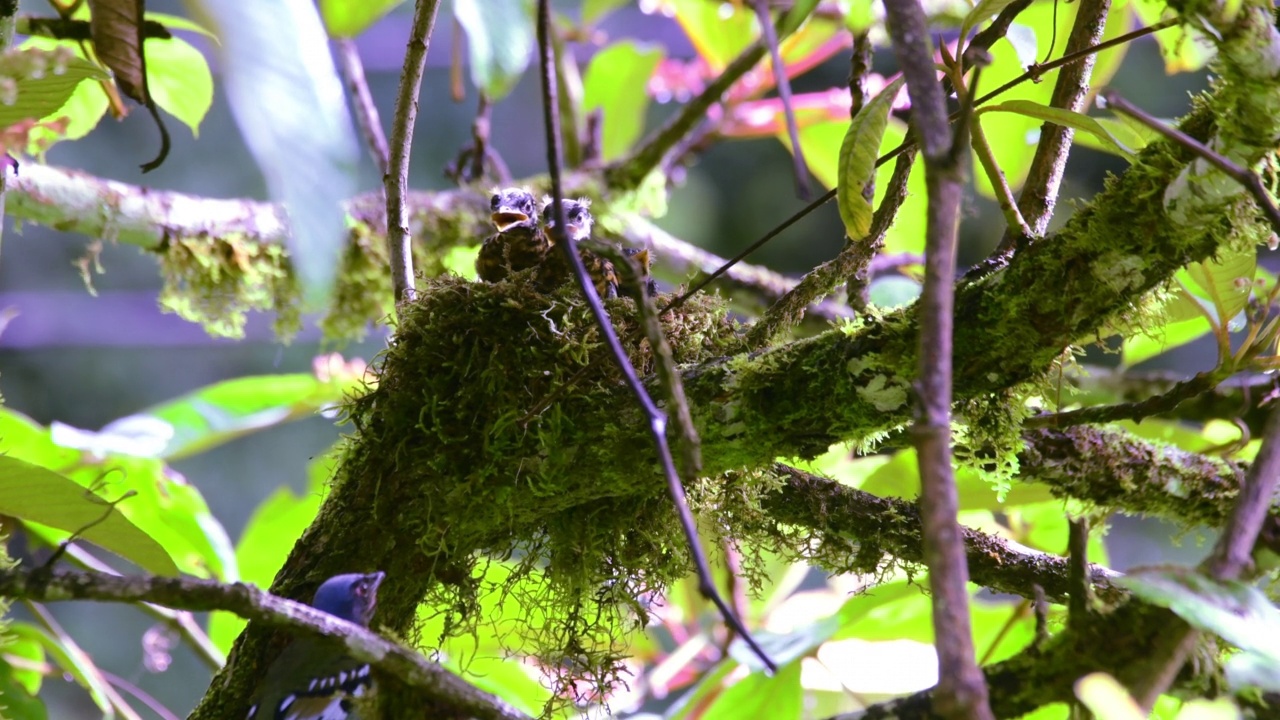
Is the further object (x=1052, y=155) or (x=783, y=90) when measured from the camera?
(x=1052, y=155)

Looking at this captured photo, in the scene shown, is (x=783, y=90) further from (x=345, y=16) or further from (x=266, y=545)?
(x=266, y=545)

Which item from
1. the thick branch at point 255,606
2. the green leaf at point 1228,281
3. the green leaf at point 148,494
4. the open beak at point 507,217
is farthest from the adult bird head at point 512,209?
the green leaf at point 1228,281

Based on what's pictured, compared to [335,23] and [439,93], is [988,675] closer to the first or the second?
[335,23]

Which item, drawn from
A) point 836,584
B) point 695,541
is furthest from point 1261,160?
point 836,584

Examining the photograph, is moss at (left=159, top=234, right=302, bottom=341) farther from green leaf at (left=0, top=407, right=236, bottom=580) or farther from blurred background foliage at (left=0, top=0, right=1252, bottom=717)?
green leaf at (left=0, top=407, right=236, bottom=580)

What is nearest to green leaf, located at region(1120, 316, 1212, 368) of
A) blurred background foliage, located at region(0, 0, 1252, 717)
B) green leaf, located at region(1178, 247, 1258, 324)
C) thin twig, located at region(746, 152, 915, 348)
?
blurred background foliage, located at region(0, 0, 1252, 717)

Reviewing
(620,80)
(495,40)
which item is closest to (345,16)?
(495,40)
